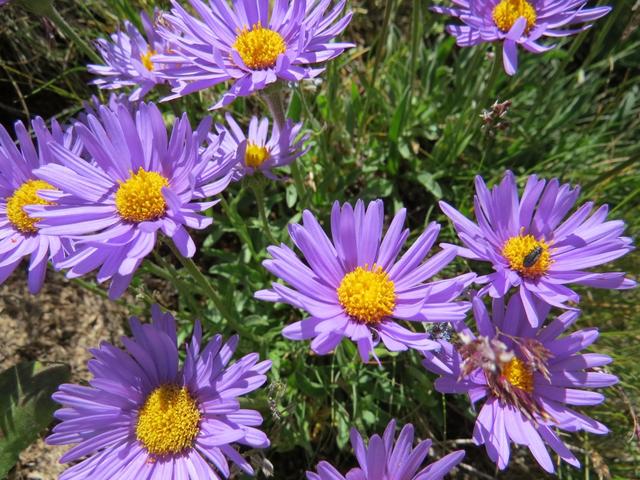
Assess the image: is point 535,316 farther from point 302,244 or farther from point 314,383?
point 314,383

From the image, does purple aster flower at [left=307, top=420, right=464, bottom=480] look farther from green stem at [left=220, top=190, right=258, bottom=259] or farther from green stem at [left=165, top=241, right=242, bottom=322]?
green stem at [left=220, top=190, right=258, bottom=259]

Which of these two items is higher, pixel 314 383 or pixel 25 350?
pixel 314 383

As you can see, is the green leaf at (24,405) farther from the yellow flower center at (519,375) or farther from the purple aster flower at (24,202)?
the yellow flower center at (519,375)

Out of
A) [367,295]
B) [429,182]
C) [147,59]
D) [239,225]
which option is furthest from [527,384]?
[147,59]

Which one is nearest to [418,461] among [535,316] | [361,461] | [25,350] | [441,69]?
[361,461]

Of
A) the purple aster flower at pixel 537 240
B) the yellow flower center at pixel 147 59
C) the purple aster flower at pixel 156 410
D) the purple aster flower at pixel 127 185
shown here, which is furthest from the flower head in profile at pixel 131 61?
the purple aster flower at pixel 537 240

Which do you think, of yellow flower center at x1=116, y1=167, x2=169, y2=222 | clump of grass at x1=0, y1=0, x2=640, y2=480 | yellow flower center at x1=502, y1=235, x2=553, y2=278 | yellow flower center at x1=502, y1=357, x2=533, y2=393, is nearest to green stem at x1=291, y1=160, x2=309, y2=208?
clump of grass at x1=0, y1=0, x2=640, y2=480
